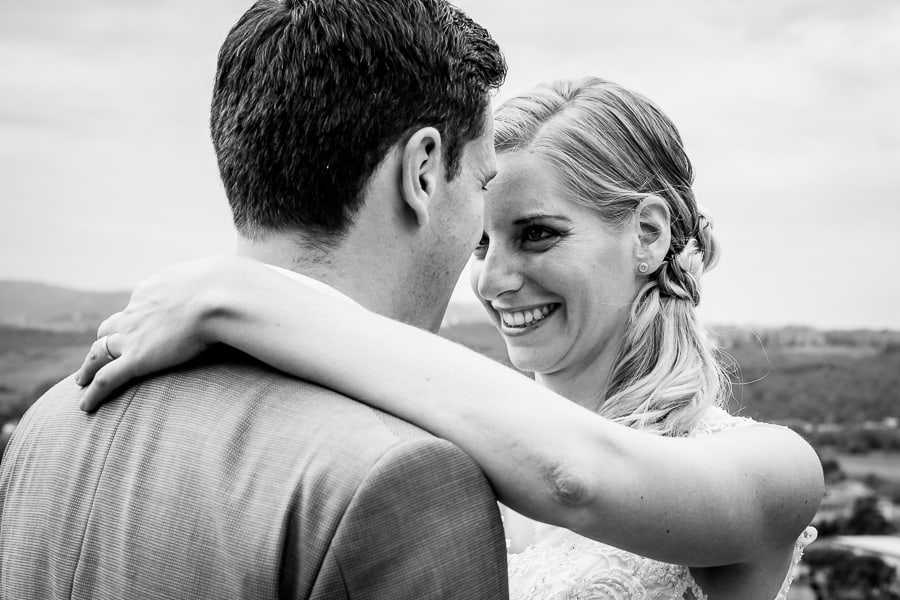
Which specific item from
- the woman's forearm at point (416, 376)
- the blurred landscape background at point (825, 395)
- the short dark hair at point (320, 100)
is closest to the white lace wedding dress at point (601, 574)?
the woman's forearm at point (416, 376)

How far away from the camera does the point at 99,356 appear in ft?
6.45

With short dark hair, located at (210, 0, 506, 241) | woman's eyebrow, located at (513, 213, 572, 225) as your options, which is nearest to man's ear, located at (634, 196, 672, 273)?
woman's eyebrow, located at (513, 213, 572, 225)

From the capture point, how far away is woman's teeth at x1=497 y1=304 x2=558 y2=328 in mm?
3307

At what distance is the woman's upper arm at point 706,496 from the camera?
1.73m

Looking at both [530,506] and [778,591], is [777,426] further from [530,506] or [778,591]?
[530,506]

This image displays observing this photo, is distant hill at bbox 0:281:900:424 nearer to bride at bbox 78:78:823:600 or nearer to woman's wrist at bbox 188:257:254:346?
bride at bbox 78:78:823:600

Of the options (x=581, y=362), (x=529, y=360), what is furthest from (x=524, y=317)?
(x=581, y=362)

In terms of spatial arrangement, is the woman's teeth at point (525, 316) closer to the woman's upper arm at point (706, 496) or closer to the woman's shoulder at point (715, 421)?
the woman's shoulder at point (715, 421)

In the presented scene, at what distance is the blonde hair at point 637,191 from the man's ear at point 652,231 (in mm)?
44

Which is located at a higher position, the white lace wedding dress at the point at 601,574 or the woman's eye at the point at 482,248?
the woman's eye at the point at 482,248

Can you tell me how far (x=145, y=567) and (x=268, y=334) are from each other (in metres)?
0.48

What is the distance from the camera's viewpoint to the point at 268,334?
68.3 inches

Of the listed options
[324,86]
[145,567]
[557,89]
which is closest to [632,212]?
[557,89]

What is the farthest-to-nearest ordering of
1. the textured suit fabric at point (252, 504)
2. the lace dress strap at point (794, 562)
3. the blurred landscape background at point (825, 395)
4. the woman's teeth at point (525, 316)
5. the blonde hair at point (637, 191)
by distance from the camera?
1. the blurred landscape background at point (825, 395)
2. the woman's teeth at point (525, 316)
3. the blonde hair at point (637, 191)
4. the lace dress strap at point (794, 562)
5. the textured suit fabric at point (252, 504)
